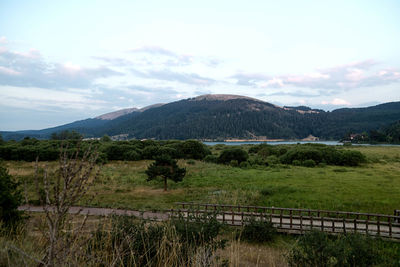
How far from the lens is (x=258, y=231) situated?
11359mm

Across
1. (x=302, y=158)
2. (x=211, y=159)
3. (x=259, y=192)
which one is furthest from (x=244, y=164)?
(x=259, y=192)

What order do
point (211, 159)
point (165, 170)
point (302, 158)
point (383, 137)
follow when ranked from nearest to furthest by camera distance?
point (165, 170), point (302, 158), point (211, 159), point (383, 137)

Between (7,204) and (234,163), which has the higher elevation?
(7,204)

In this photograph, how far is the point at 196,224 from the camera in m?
7.62

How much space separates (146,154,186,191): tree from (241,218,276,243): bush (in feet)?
34.5

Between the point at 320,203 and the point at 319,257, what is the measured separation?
12.1 m

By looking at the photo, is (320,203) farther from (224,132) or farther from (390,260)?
(224,132)

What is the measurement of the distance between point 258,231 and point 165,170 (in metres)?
11.1

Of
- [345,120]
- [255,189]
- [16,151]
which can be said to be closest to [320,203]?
[255,189]

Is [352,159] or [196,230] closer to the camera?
[196,230]

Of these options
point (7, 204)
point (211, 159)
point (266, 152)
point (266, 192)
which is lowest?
point (266, 192)

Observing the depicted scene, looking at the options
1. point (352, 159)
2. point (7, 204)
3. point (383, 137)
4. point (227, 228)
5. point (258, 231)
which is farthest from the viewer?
point (383, 137)

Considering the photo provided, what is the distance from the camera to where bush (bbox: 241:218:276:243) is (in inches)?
440

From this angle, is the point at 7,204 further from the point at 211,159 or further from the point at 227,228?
the point at 211,159
